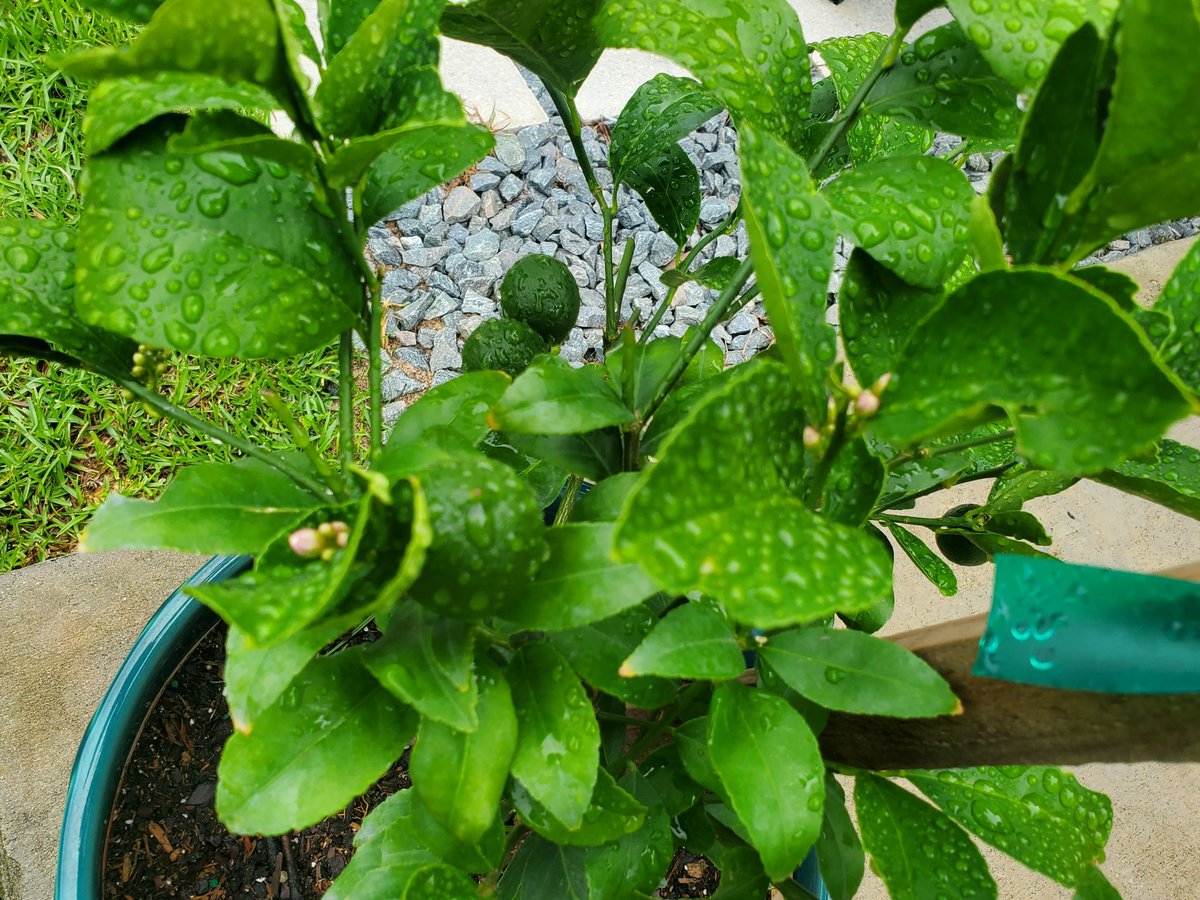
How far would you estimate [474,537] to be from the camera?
383mm

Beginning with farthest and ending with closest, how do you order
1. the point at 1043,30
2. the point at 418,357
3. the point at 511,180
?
the point at 511,180 < the point at 418,357 < the point at 1043,30

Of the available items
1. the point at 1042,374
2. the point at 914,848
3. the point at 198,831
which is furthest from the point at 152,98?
the point at 198,831

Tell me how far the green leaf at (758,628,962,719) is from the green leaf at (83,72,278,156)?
0.37m

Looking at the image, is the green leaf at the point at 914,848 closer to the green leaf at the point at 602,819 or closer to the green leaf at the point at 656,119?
the green leaf at the point at 602,819

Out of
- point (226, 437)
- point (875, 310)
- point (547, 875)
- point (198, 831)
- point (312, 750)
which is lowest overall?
point (198, 831)

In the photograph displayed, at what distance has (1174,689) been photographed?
0.33 metres

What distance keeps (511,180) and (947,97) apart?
1462 millimetres

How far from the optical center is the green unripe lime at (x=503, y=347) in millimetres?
737

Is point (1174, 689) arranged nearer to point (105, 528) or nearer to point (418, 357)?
point (105, 528)

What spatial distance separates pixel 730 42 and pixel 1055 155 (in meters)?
0.20

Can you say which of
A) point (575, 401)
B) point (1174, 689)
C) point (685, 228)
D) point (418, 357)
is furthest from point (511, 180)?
point (1174, 689)

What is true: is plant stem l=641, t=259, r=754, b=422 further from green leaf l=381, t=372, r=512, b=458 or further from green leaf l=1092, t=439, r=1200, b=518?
green leaf l=1092, t=439, r=1200, b=518

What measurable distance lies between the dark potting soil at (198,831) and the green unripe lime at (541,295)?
1.65ft

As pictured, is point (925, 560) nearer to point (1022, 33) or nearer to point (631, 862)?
point (631, 862)
